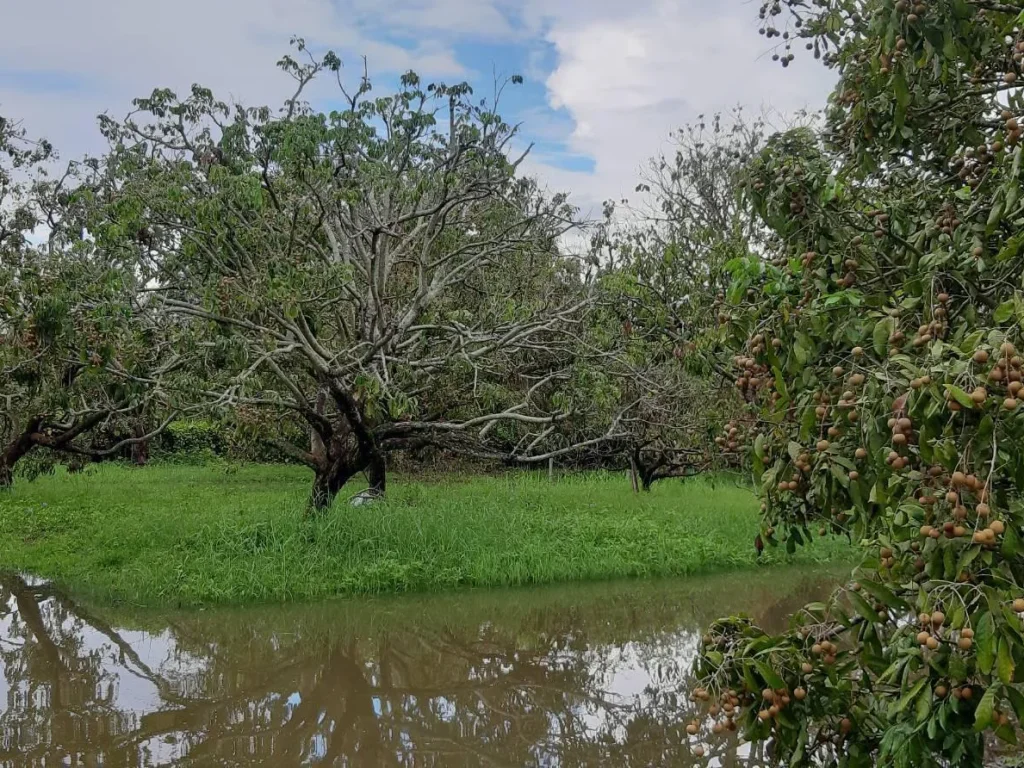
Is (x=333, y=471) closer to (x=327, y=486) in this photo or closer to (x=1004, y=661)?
(x=327, y=486)

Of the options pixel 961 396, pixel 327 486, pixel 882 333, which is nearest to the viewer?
pixel 961 396

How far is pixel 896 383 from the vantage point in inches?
86.4

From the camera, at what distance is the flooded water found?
16.3 feet

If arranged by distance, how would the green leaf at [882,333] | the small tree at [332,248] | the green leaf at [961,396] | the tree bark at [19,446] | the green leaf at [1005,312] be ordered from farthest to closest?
the tree bark at [19,446] → the small tree at [332,248] → the green leaf at [882,333] → the green leaf at [1005,312] → the green leaf at [961,396]

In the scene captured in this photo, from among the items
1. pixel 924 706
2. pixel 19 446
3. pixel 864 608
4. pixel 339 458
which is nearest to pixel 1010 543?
pixel 924 706

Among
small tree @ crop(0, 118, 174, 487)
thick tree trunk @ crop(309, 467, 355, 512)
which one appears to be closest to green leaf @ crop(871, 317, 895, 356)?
small tree @ crop(0, 118, 174, 487)

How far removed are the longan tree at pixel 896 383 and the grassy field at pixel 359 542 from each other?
6.02m

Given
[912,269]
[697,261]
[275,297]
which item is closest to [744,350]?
[912,269]

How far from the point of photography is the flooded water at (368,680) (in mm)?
4977

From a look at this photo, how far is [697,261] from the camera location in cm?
1004

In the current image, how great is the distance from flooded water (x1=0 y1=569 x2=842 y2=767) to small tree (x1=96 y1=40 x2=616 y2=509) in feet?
6.77

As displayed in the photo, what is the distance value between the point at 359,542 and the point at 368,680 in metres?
3.15

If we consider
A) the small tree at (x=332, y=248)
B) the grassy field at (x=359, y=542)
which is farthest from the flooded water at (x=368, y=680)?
the small tree at (x=332, y=248)

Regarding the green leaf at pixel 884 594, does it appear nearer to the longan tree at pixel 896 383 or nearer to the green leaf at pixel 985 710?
the longan tree at pixel 896 383
